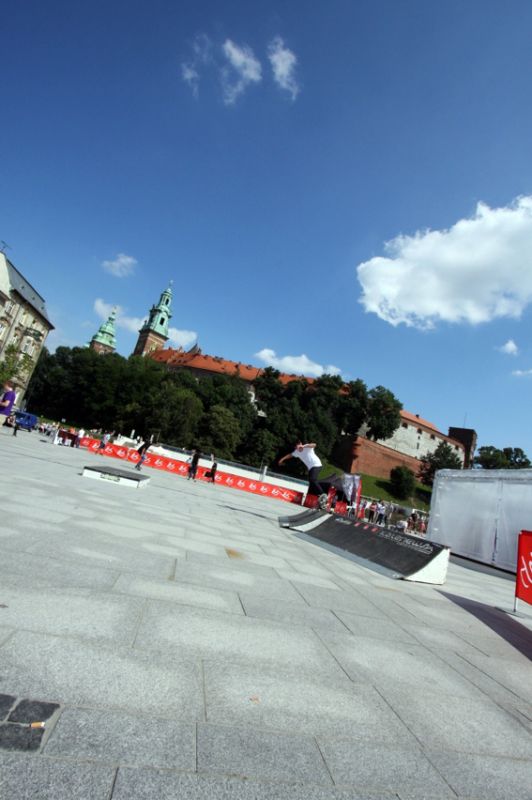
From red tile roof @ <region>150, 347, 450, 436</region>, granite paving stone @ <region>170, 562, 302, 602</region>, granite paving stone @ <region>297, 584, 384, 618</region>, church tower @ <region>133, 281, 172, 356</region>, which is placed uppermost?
church tower @ <region>133, 281, 172, 356</region>

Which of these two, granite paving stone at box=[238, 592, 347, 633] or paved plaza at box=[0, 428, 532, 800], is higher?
granite paving stone at box=[238, 592, 347, 633]

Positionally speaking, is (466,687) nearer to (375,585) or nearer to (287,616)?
(287,616)

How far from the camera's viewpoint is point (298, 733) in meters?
2.01

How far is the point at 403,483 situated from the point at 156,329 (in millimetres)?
83491

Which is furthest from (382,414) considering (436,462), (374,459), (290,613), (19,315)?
(290,613)

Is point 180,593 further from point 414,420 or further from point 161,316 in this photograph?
point 161,316

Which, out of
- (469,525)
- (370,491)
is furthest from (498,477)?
(370,491)

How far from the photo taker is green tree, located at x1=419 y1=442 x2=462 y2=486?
89.2m

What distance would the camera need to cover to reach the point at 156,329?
125 m

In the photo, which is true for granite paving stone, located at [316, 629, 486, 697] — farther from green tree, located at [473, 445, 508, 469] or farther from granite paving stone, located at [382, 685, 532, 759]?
green tree, located at [473, 445, 508, 469]

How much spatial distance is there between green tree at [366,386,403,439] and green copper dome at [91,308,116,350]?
8181 centimetres

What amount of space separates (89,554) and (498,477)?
1462 centimetres

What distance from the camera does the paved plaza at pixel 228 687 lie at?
1.59 meters

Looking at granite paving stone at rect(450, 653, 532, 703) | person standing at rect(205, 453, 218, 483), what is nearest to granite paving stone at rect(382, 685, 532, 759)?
granite paving stone at rect(450, 653, 532, 703)
